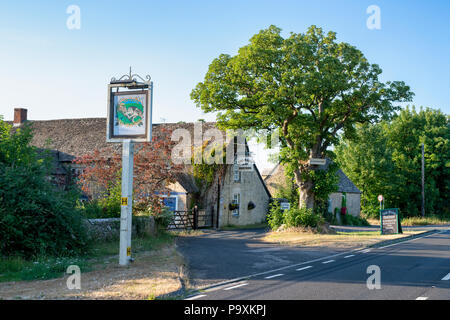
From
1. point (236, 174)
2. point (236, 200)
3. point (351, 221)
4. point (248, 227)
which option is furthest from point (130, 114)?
point (351, 221)

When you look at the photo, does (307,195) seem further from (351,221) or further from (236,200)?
(351,221)

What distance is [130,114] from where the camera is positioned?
1282 cm

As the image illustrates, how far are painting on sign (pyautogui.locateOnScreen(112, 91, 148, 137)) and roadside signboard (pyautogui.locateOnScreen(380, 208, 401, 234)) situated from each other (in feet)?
60.1

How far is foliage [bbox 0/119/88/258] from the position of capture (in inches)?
460

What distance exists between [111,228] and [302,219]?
11.5 meters

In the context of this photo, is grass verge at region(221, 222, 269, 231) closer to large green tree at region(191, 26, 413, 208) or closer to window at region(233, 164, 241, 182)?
window at region(233, 164, 241, 182)

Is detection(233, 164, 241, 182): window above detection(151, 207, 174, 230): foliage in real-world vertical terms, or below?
above

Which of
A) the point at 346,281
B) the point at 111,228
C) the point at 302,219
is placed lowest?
the point at 346,281

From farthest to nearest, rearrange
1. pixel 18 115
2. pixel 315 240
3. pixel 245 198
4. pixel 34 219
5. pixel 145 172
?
pixel 18 115, pixel 245 198, pixel 145 172, pixel 315 240, pixel 34 219

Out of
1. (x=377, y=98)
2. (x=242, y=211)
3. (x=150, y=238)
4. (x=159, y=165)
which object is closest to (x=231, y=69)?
(x=159, y=165)

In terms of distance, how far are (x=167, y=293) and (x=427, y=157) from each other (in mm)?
52889

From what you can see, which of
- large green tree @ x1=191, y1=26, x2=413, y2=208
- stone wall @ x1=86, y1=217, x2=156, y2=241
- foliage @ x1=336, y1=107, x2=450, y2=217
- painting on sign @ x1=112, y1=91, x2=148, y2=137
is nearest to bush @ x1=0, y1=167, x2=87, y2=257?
stone wall @ x1=86, y1=217, x2=156, y2=241
